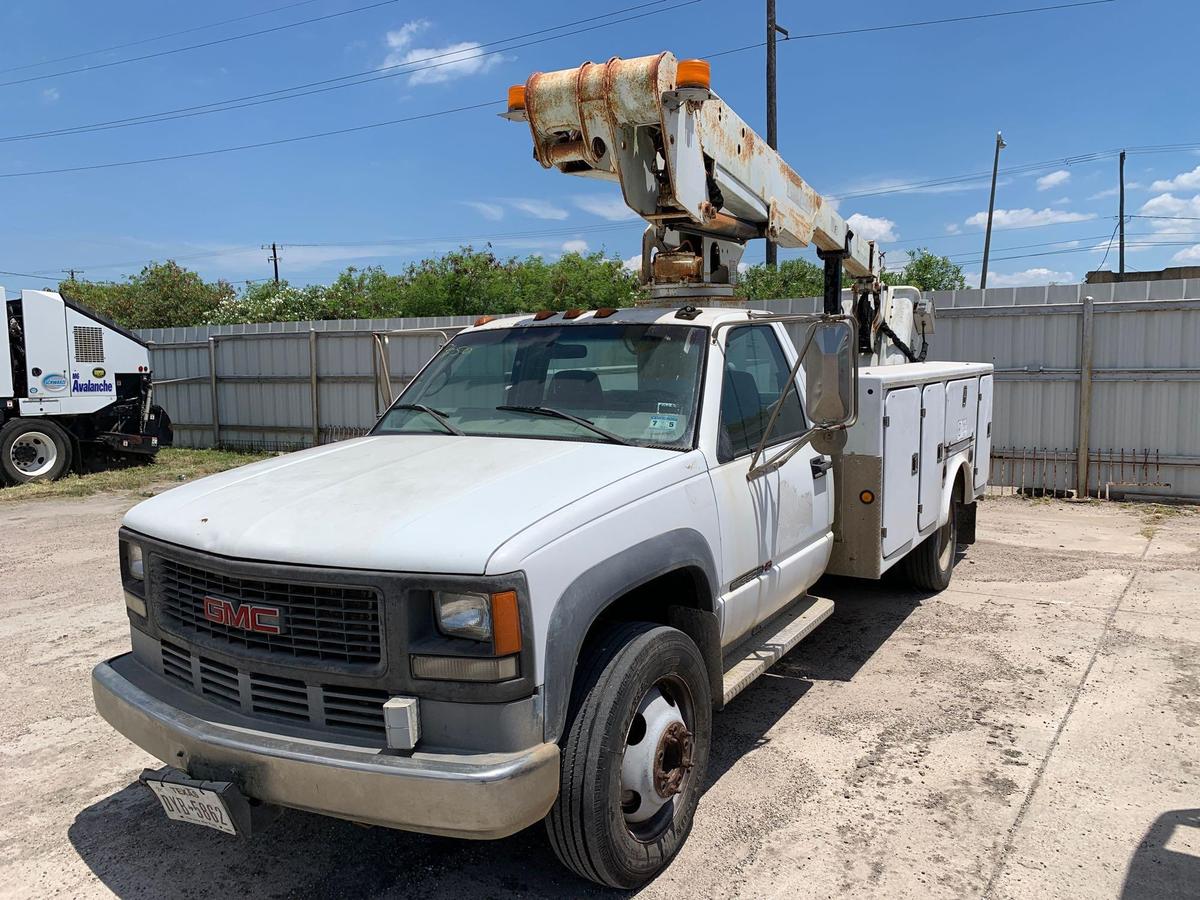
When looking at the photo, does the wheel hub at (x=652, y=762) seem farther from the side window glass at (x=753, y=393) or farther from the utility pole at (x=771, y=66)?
the utility pole at (x=771, y=66)

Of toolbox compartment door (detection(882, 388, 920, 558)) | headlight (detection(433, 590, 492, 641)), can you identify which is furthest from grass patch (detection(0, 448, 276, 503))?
headlight (detection(433, 590, 492, 641))

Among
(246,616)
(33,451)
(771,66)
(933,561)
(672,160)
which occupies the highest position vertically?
(771,66)

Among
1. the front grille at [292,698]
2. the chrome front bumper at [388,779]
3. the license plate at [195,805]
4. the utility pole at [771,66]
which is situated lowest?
the license plate at [195,805]

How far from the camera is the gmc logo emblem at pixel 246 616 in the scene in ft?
9.33

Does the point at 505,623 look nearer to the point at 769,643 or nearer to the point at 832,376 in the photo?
the point at 832,376

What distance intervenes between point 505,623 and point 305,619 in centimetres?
65

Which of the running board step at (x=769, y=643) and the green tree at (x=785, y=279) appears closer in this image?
the running board step at (x=769, y=643)

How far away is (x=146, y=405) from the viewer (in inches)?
578

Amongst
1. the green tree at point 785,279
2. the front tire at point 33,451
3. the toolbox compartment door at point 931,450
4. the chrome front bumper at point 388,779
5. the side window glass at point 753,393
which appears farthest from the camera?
the green tree at point 785,279

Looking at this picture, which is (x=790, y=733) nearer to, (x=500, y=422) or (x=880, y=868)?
(x=880, y=868)

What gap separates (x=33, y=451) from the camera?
45.1 ft

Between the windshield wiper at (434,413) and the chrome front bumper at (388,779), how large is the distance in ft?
5.44

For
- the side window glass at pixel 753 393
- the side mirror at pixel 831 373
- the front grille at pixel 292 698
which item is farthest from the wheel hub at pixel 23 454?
the side mirror at pixel 831 373

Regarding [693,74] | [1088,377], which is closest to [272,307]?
[1088,377]
